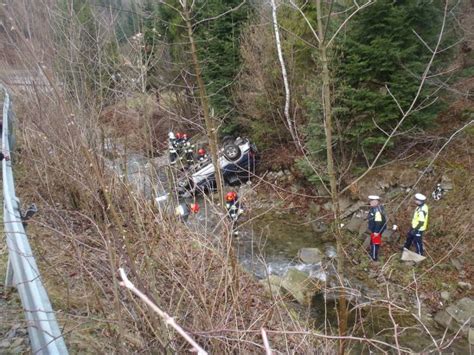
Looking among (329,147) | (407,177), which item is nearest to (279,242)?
Result: (407,177)

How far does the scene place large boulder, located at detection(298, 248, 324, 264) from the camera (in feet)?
30.4

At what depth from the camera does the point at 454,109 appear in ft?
36.7

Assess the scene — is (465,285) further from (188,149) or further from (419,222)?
(188,149)

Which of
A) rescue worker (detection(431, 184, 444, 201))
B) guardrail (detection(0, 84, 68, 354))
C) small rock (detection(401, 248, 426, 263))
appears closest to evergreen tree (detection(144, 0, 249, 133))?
rescue worker (detection(431, 184, 444, 201))

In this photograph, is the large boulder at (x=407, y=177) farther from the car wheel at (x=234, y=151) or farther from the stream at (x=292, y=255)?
the car wheel at (x=234, y=151)

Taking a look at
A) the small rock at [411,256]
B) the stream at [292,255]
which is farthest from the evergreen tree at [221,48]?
the small rock at [411,256]

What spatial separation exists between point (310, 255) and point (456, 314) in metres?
3.34

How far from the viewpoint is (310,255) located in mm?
9375

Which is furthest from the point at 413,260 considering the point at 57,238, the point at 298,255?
the point at 57,238

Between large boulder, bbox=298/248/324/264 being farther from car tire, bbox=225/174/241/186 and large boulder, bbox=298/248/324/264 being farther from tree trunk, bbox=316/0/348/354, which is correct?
tree trunk, bbox=316/0/348/354

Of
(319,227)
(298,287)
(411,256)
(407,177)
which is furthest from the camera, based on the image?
(319,227)

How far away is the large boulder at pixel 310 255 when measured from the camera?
9.27 meters

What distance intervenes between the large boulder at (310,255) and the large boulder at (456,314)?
2847 mm

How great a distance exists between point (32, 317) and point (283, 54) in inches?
454
